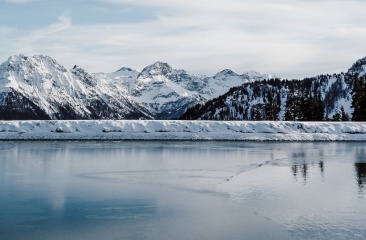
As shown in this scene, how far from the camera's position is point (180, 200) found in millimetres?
25172

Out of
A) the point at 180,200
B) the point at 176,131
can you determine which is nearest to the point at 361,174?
the point at 180,200

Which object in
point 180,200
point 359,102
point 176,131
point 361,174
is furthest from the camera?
point 359,102

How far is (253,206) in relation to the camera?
935 inches

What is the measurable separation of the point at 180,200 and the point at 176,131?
59.8 m

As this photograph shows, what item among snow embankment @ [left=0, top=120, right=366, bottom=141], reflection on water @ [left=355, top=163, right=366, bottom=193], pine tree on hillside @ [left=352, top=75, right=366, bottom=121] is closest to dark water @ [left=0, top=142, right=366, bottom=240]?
reflection on water @ [left=355, top=163, right=366, bottom=193]

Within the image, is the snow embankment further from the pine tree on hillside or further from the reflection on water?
the reflection on water

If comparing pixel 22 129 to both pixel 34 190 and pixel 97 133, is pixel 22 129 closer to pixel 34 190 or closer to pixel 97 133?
pixel 97 133

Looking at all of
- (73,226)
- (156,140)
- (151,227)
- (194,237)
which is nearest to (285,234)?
(194,237)

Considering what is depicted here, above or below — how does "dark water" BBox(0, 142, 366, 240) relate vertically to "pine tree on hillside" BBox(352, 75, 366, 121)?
below

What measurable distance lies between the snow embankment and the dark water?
3899cm

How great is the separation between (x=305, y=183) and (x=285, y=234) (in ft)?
43.6

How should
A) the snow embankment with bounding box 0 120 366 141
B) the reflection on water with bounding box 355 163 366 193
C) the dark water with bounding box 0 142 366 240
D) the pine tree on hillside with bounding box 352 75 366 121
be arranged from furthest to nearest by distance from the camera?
the pine tree on hillside with bounding box 352 75 366 121
the snow embankment with bounding box 0 120 366 141
the reflection on water with bounding box 355 163 366 193
the dark water with bounding box 0 142 366 240

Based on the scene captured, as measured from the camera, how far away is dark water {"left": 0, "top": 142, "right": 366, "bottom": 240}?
19.0 m

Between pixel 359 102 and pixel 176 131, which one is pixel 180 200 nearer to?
pixel 176 131
